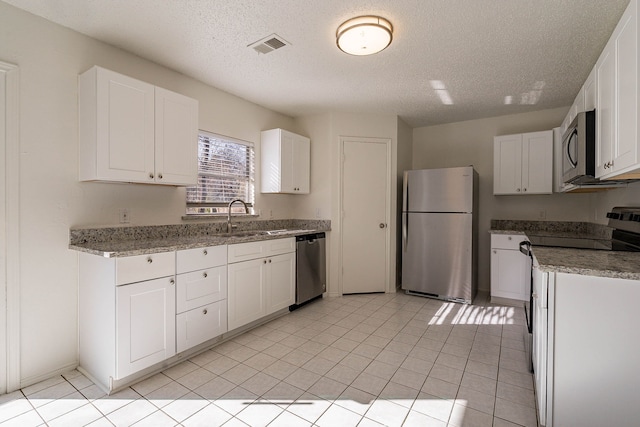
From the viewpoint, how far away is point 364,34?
2.11m

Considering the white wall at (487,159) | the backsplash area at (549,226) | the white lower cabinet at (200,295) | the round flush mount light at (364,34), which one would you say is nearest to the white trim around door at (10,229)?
the white lower cabinet at (200,295)

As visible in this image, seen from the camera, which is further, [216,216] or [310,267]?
[310,267]

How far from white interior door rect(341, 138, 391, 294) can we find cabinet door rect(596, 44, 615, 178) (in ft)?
8.02

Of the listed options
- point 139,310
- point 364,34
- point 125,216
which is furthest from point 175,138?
point 364,34

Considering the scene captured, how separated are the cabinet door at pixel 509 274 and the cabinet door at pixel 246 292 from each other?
2.80 m

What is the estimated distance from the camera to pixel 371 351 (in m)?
2.49

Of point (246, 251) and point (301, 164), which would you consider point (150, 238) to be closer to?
point (246, 251)

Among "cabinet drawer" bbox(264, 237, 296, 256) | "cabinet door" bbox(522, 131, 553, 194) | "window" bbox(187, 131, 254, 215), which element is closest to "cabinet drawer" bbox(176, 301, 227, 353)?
"cabinet drawer" bbox(264, 237, 296, 256)

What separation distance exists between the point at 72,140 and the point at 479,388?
10.9ft

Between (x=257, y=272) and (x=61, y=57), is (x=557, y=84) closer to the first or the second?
(x=257, y=272)

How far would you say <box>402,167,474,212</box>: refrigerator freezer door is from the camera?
3.73 meters

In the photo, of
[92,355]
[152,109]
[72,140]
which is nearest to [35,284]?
[92,355]

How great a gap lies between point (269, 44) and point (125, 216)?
1824 millimetres

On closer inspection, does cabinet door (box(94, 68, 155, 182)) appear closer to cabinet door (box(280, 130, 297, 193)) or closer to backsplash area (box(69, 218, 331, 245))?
backsplash area (box(69, 218, 331, 245))
